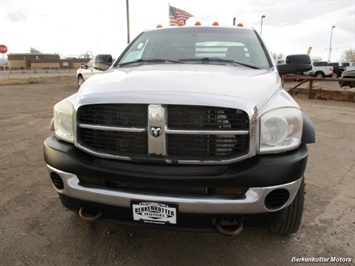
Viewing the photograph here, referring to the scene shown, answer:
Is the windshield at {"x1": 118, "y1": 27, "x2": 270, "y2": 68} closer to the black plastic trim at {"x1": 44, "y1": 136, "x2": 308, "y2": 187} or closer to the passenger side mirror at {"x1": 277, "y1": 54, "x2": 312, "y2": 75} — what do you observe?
the passenger side mirror at {"x1": 277, "y1": 54, "x2": 312, "y2": 75}

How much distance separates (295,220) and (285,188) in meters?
0.65

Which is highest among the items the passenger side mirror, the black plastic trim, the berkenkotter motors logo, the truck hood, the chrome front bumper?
the passenger side mirror

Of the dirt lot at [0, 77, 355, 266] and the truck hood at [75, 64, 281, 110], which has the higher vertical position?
the truck hood at [75, 64, 281, 110]

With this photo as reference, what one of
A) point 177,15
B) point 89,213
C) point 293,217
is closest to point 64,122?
point 89,213

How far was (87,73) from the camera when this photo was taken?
15.6 metres

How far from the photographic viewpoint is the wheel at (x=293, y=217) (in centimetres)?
236

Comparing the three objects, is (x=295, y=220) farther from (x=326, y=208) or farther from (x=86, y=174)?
(x=86, y=174)

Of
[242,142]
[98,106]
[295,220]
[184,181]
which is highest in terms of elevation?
[98,106]

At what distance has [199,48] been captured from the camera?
3.31 m

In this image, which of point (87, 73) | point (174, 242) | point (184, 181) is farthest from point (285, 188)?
point (87, 73)

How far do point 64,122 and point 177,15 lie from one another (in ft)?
38.3

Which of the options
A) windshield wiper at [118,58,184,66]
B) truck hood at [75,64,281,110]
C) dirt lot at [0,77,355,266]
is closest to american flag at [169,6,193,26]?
windshield wiper at [118,58,184,66]

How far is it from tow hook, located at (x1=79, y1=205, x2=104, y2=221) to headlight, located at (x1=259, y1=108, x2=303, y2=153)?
120cm

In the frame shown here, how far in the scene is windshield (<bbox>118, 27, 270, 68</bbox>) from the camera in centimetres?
312
